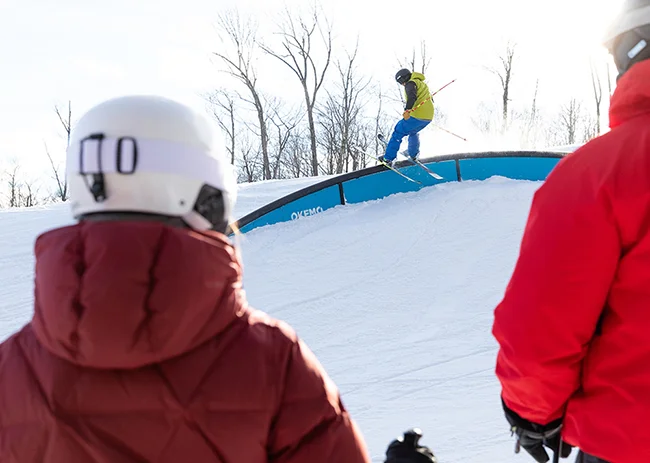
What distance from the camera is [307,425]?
999 mm

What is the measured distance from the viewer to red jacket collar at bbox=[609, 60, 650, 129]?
1277 millimetres

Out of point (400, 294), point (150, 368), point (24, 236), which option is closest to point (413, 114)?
point (400, 294)

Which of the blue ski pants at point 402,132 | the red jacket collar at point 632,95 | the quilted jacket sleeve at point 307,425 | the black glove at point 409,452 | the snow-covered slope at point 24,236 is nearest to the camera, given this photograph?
the quilted jacket sleeve at point 307,425

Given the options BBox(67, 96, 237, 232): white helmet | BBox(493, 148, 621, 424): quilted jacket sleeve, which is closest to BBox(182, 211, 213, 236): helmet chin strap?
BBox(67, 96, 237, 232): white helmet

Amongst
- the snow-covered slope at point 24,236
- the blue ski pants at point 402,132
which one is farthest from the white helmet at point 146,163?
the blue ski pants at point 402,132

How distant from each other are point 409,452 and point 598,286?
0.55m

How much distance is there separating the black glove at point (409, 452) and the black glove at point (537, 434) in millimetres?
438

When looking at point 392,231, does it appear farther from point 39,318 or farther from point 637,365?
point 39,318

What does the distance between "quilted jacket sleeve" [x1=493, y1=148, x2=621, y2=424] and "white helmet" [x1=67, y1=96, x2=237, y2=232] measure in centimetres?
72

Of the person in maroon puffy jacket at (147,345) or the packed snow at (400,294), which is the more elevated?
the person in maroon puffy jacket at (147,345)

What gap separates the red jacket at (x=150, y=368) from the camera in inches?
35.2

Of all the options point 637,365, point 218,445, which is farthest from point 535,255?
point 218,445

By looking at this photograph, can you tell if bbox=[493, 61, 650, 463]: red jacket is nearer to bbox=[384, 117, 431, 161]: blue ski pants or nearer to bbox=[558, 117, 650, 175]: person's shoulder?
bbox=[558, 117, 650, 175]: person's shoulder

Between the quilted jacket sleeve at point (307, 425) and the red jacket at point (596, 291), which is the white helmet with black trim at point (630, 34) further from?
the quilted jacket sleeve at point (307, 425)
